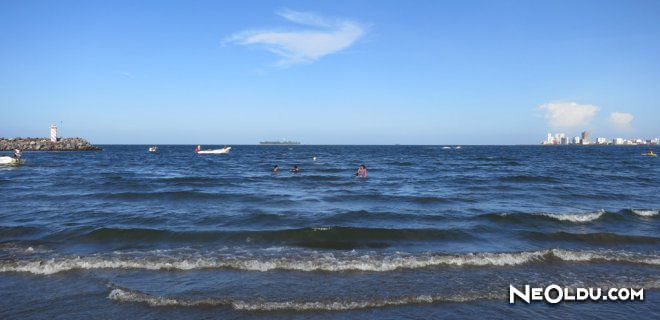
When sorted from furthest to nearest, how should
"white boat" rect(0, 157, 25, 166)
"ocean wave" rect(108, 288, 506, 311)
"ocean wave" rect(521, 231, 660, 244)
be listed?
"white boat" rect(0, 157, 25, 166), "ocean wave" rect(521, 231, 660, 244), "ocean wave" rect(108, 288, 506, 311)

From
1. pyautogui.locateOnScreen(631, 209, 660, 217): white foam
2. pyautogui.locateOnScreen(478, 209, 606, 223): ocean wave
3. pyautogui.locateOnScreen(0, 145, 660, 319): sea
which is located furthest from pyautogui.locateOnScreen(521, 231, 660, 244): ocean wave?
pyautogui.locateOnScreen(631, 209, 660, 217): white foam

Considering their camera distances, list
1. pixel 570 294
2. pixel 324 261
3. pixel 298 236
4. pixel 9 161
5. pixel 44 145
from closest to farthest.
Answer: pixel 570 294
pixel 324 261
pixel 298 236
pixel 9 161
pixel 44 145

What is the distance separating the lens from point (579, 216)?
630 inches

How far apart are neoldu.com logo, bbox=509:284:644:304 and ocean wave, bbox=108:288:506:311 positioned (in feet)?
2.04

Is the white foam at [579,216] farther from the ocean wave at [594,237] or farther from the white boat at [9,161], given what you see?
the white boat at [9,161]

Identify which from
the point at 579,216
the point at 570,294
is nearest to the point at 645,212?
the point at 579,216

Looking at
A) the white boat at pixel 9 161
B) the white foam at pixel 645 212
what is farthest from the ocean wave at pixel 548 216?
the white boat at pixel 9 161

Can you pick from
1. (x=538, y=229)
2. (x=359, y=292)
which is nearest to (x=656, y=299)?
(x=359, y=292)

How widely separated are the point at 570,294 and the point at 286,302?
5.66 meters

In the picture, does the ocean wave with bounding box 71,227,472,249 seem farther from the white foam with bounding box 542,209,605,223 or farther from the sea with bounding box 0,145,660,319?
the white foam with bounding box 542,209,605,223

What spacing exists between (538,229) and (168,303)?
12534 mm

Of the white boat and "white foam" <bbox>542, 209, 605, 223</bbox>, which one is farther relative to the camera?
the white boat

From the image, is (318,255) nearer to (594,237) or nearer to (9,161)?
(594,237)

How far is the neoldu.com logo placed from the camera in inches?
299
